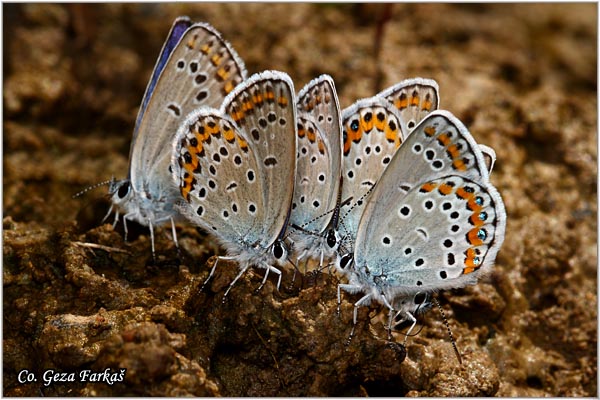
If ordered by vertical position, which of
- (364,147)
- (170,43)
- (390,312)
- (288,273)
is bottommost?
(390,312)

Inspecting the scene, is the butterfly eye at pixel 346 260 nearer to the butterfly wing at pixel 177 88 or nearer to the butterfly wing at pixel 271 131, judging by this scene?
the butterfly wing at pixel 271 131

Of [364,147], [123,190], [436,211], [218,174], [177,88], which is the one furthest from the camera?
[123,190]

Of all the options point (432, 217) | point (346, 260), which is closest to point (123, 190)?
point (346, 260)

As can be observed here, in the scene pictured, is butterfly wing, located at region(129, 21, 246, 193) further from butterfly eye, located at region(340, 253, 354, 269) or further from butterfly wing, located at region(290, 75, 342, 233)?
butterfly eye, located at region(340, 253, 354, 269)

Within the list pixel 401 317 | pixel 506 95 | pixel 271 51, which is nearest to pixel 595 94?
pixel 506 95

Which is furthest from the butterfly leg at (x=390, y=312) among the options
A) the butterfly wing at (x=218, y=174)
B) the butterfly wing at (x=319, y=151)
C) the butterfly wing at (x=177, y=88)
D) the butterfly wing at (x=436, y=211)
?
the butterfly wing at (x=177, y=88)

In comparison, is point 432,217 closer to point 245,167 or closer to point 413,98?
point 413,98
